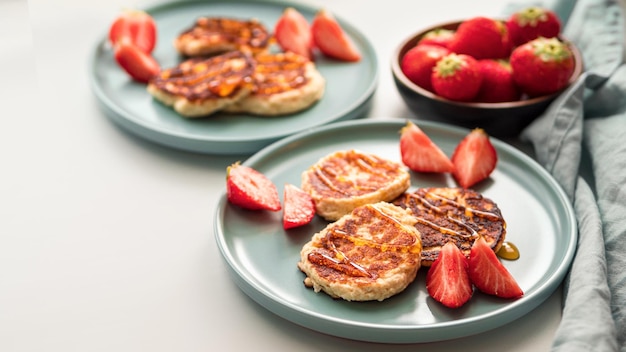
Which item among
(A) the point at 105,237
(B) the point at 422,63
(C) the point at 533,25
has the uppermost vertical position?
(C) the point at 533,25

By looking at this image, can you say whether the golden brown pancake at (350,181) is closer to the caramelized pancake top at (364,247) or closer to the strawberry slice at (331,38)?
the caramelized pancake top at (364,247)

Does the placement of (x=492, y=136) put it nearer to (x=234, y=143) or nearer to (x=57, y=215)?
(x=234, y=143)

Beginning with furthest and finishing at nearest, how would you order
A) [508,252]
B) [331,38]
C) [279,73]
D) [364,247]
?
[331,38] < [279,73] < [508,252] < [364,247]

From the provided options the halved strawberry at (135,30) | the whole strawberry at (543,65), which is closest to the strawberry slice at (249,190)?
the whole strawberry at (543,65)

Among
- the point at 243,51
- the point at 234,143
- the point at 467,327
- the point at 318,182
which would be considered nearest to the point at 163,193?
the point at 234,143

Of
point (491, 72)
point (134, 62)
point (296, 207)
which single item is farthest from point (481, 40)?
point (134, 62)

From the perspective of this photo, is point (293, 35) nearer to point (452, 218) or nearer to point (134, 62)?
point (134, 62)
